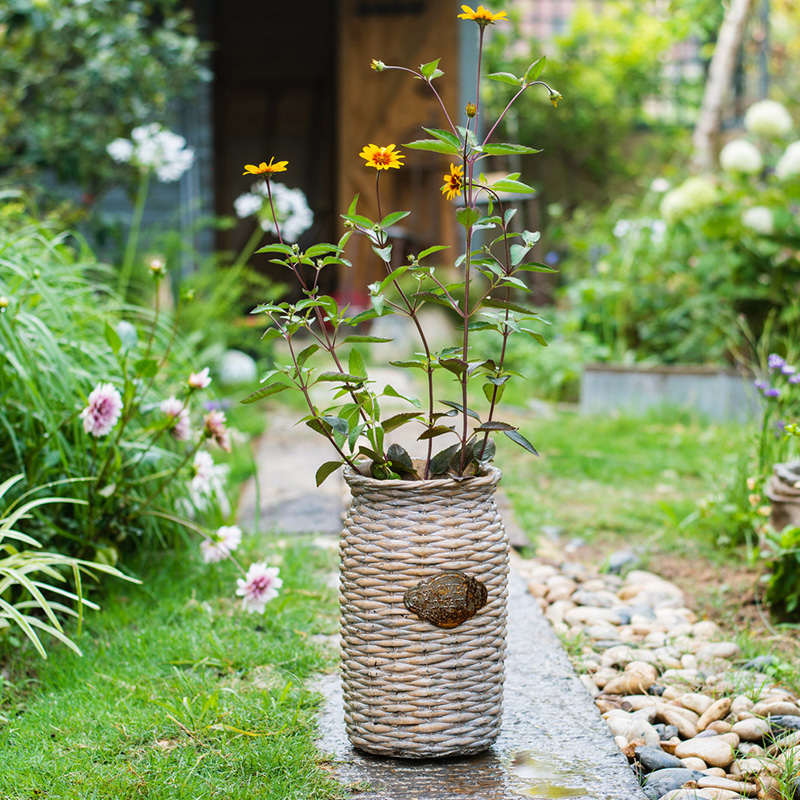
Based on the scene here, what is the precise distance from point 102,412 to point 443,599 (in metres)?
0.89

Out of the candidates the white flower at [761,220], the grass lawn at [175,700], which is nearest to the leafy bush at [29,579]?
the grass lawn at [175,700]

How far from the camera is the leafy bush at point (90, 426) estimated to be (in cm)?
182

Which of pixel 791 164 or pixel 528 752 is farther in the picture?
pixel 791 164

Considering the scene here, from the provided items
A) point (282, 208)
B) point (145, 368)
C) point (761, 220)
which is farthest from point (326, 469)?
point (761, 220)

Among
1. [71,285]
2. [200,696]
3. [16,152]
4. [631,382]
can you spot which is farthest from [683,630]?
[16,152]

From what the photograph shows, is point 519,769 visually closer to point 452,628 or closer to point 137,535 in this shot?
point 452,628

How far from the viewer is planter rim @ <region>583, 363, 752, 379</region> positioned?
395 cm

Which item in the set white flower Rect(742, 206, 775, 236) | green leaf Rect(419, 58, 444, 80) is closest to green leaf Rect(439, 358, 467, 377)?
green leaf Rect(419, 58, 444, 80)

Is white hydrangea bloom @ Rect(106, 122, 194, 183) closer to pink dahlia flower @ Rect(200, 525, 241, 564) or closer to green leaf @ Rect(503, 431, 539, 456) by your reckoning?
pink dahlia flower @ Rect(200, 525, 241, 564)

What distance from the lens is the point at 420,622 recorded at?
118 centimetres

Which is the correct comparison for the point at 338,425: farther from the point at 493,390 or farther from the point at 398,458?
the point at 493,390

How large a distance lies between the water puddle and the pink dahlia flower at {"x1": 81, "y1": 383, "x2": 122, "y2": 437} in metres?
1.00

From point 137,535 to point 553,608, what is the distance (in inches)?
39.4

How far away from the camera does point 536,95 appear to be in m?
8.23
